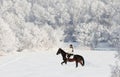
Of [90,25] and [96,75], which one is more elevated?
[96,75]

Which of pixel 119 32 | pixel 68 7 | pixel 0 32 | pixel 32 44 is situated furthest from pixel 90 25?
pixel 119 32

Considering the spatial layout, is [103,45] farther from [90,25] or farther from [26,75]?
[26,75]

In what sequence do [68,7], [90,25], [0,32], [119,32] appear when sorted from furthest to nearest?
[68,7], [90,25], [0,32], [119,32]

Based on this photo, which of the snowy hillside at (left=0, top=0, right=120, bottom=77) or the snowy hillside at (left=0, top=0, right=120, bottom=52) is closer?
the snowy hillside at (left=0, top=0, right=120, bottom=77)

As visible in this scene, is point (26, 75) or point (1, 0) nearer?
point (26, 75)

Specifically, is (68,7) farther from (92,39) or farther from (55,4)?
(92,39)

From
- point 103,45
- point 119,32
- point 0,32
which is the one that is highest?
point 119,32

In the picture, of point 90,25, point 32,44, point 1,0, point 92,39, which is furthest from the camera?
point 1,0

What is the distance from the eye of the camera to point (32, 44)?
234ft

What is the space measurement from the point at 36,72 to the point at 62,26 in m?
113

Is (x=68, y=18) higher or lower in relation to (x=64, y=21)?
higher

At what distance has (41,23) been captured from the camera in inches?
5266

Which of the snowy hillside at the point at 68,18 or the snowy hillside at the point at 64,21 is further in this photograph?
the snowy hillside at the point at 68,18

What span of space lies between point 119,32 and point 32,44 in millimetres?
61409
